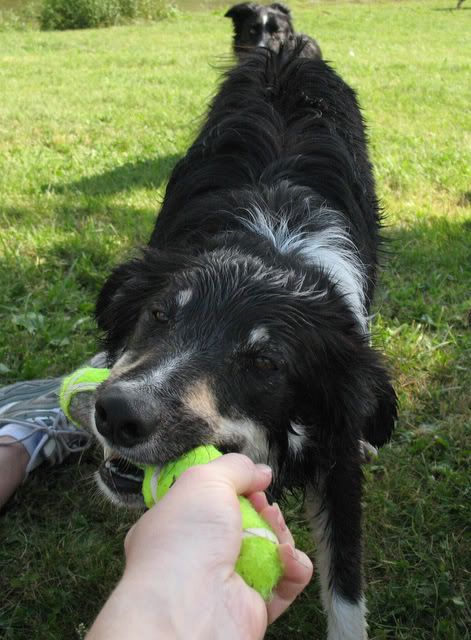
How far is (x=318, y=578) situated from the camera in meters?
2.70

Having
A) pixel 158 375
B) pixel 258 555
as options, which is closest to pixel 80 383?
pixel 158 375

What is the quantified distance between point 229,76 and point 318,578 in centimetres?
279

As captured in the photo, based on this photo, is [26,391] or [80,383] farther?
[26,391]

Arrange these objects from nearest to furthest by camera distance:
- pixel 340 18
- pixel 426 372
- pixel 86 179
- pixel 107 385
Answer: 1. pixel 107 385
2. pixel 426 372
3. pixel 86 179
4. pixel 340 18

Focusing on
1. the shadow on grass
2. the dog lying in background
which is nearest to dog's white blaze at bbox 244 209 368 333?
the shadow on grass

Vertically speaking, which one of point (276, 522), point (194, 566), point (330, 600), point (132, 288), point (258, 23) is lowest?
point (330, 600)

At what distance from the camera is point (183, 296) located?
7.62ft

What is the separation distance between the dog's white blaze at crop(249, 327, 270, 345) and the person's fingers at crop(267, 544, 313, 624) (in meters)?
0.84

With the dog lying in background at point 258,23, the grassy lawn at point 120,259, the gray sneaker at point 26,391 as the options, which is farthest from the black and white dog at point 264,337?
the dog lying in background at point 258,23

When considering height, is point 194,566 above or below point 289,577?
above

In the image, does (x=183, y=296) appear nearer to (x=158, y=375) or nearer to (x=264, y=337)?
(x=264, y=337)

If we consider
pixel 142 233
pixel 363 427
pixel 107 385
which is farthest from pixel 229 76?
Answer: pixel 107 385

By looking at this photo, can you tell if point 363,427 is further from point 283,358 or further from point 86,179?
point 86,179

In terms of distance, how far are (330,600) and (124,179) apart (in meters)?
4.62
